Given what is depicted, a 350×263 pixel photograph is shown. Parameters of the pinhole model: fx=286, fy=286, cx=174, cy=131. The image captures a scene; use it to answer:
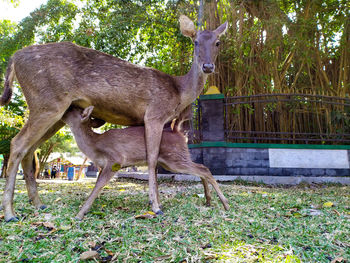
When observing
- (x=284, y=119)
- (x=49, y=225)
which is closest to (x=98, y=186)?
(x=49, y=225)

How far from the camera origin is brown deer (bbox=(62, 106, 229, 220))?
9.83 ft

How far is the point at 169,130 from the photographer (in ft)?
12.1

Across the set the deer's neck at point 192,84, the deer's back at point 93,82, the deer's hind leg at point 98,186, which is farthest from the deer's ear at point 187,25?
the deer's hind leg at point 98,186

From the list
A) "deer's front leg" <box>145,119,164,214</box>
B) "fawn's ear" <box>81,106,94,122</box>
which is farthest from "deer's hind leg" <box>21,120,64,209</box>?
"deer's front leg" <box>145,119,164,214</box>

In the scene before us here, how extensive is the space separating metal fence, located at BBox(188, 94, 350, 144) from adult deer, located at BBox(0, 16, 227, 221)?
439 cm

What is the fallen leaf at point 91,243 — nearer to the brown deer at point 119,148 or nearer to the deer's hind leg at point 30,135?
the brown deer at point 119,148

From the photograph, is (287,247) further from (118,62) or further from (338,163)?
(338,163)

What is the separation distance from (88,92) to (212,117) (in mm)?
4859

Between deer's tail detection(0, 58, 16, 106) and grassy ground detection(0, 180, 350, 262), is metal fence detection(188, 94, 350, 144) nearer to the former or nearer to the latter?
grassy ground detection(0, 180, 350, 262)

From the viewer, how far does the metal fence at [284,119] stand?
7.88 metres

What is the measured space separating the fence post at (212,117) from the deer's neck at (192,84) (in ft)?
12.5

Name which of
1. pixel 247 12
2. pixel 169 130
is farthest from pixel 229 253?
pixel 247 12

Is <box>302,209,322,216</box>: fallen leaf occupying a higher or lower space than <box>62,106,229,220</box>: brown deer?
lower

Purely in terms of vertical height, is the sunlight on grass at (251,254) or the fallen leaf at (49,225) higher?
the fallen leaf at (49,225)
